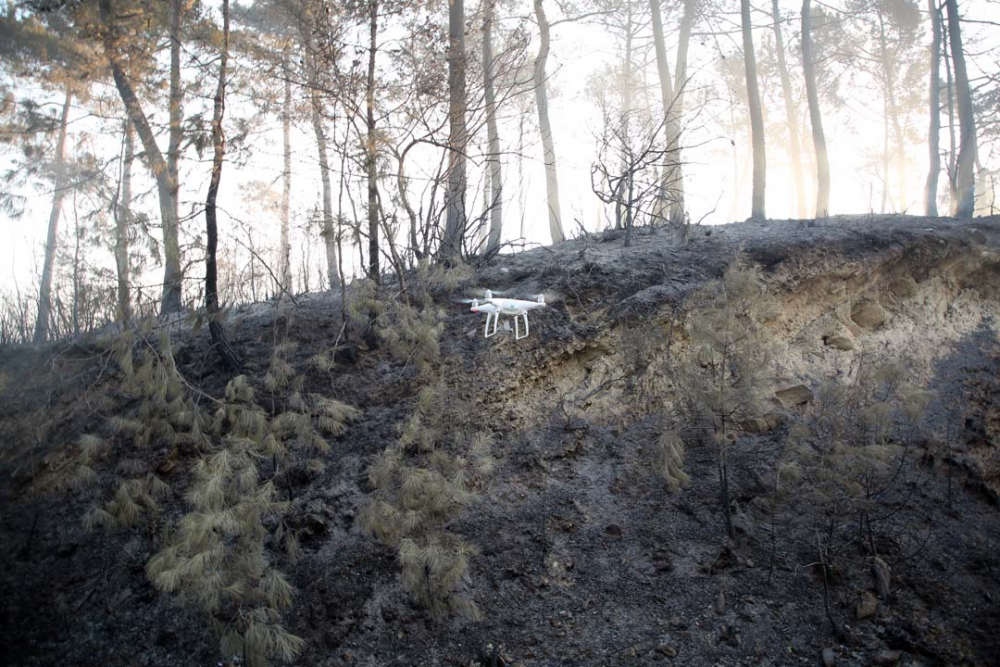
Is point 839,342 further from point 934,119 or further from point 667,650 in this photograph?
point 934,119

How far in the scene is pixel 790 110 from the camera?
18.9 meters

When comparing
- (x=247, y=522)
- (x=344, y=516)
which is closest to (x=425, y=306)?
(x=344, y=516)

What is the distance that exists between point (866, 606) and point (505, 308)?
3.79 metres

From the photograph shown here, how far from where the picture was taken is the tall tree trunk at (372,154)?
7008 millimetres

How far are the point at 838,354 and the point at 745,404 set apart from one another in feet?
8.75

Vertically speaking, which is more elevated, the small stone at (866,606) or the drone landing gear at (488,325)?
the drone landing gear at (488,325)

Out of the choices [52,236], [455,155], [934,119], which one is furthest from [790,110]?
[52,236]

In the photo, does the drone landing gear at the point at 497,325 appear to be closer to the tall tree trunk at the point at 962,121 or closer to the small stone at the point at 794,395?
the small stone at the point at 794,395

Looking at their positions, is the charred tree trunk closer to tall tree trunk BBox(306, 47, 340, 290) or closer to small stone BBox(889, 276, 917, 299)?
small stone BBox(889, 276, 917, 299)

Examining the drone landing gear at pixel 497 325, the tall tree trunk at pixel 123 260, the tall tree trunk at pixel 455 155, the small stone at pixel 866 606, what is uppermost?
the tall tree trunk at pixel 455 155

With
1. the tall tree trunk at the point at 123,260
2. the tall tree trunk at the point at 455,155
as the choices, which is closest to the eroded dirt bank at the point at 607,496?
the tall tree trunk at the point at 455,155

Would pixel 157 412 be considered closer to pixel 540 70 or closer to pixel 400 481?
pixel 400 481

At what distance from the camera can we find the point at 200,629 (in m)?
5.11

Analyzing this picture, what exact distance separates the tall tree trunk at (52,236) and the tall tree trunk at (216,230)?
3.20 meters
